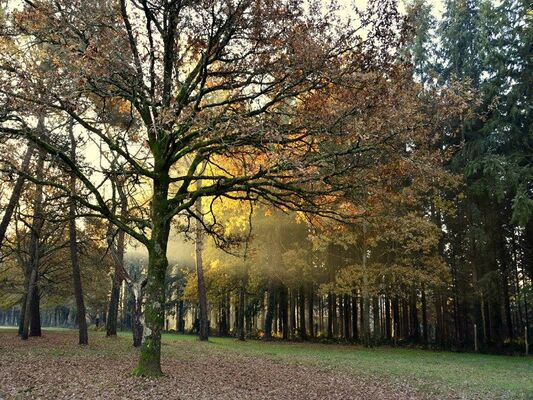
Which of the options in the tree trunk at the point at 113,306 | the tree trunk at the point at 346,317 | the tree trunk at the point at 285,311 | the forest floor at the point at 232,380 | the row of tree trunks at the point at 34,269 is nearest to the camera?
the forest floor at the point at 232,380

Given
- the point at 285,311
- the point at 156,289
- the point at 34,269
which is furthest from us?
the point at 285,311

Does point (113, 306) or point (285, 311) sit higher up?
point (113, 306)

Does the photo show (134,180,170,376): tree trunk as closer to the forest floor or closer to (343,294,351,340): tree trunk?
the forest floor

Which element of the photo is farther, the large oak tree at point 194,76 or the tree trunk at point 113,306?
the tree trunk at point 113,306

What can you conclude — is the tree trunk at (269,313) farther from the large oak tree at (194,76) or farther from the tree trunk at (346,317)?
the large oak tree at (194,76)

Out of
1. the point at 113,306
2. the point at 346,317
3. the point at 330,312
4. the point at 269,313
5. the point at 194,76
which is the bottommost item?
the point at 346,317

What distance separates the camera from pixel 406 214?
2562cm

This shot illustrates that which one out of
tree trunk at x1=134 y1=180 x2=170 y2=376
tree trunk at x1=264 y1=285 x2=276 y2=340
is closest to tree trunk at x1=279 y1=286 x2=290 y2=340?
tree trunk at x1=264 y1=285 x2=276 y2=340

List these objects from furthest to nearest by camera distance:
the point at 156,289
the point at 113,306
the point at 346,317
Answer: the point at 346,317, the point at 113,306, the point at 156,289

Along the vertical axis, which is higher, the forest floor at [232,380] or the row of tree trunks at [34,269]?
the row of tree trunks at [34,269]

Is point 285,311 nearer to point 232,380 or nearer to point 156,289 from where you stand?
point 232,380

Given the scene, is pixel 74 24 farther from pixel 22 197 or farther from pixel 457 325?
pixel 457 325

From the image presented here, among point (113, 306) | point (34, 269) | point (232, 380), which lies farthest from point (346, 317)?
point (232, 380)

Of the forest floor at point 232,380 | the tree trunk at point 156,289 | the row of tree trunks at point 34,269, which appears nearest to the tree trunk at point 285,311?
the row of tree trunks at point 34,269
